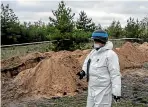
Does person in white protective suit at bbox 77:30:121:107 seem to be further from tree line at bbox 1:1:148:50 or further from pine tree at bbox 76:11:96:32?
pine tree at bbox 76:11:96:32

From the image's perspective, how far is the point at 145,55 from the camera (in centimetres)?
1920

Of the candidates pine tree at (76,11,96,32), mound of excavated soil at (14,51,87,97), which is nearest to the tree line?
pine tree at (76,11,96,32)

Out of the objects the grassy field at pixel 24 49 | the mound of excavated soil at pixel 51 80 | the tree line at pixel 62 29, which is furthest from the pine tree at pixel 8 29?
the mound of excavated soil at pixel 51 80

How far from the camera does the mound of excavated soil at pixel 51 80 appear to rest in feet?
35.4

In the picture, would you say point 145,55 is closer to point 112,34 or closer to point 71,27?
point 71,27

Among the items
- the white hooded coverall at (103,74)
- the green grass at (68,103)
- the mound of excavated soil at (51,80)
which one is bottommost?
the green grass at (68,103)

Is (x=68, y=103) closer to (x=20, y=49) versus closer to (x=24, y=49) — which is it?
(x=20, y=49)

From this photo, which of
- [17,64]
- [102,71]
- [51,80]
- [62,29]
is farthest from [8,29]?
[102,71]

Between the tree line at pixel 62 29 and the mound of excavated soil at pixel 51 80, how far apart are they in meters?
6.78

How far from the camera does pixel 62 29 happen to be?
18.8 m

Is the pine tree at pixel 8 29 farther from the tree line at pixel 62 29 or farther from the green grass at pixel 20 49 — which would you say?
the green grass at pixel 20 49

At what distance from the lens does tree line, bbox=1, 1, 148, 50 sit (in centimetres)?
1881

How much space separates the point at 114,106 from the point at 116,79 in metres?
3.46

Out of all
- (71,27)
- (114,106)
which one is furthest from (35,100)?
(71,27)
